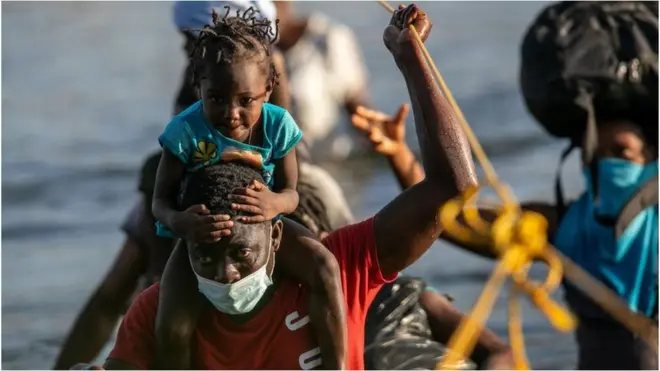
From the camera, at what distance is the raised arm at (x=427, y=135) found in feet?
14.4

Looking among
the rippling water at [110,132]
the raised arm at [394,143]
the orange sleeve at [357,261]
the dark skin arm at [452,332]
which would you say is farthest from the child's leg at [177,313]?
the rippling water at [110,132]

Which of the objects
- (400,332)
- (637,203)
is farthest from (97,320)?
(637,203)

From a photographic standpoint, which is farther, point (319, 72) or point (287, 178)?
point (319, 72)

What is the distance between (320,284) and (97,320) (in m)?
2.32

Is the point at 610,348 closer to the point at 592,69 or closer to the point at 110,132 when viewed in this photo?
the point at 592,69

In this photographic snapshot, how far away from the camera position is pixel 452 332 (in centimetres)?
552

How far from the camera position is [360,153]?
11141 millimetres

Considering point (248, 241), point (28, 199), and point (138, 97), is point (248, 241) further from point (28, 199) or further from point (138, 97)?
point (138, 97)

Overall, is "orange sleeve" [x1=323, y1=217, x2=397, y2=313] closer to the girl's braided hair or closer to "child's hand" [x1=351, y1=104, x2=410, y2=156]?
the girl's braided hair

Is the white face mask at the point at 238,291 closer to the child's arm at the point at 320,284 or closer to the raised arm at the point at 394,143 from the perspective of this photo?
the child's arm at the point at 320,284

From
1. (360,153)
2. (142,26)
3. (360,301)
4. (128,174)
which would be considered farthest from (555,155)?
(360,301)

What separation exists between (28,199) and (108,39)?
12.0ft

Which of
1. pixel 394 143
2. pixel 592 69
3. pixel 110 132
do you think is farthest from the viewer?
pixel 110 132

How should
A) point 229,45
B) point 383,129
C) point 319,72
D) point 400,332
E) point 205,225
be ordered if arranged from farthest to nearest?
point 319,72, point 383,129, point 400,332, point 229,45, point 205,225
